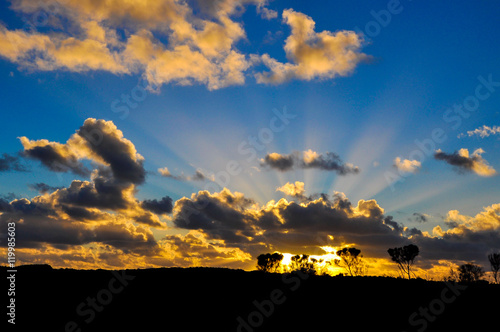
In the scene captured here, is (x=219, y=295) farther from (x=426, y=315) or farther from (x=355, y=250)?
(x=355, y=250)

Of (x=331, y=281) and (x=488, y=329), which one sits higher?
(x=331, y=281)

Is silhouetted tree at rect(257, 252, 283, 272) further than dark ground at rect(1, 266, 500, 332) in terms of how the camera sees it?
Yes

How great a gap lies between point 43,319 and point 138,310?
18.7ft

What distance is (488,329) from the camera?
1984 cm

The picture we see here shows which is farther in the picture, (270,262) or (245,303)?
(270,262)

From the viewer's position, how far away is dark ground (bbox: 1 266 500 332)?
21.5 m

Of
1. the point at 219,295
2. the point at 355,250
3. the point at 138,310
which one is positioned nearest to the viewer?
the point at 138,310

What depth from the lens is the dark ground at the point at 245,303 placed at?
2148cm

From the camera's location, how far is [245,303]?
24.9 metres

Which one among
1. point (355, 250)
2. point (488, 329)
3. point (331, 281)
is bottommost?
point (488, 329)

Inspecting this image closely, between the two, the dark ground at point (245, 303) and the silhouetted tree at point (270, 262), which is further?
the silhouetted tree at point (270, 262)

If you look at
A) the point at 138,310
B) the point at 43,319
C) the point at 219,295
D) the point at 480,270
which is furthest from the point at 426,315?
the point at 480,270

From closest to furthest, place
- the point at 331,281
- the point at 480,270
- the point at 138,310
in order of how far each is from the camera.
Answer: the point at 138,310, the point at 331,281, the point at 480,270

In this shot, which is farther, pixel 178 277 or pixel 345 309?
pixel 178 277
